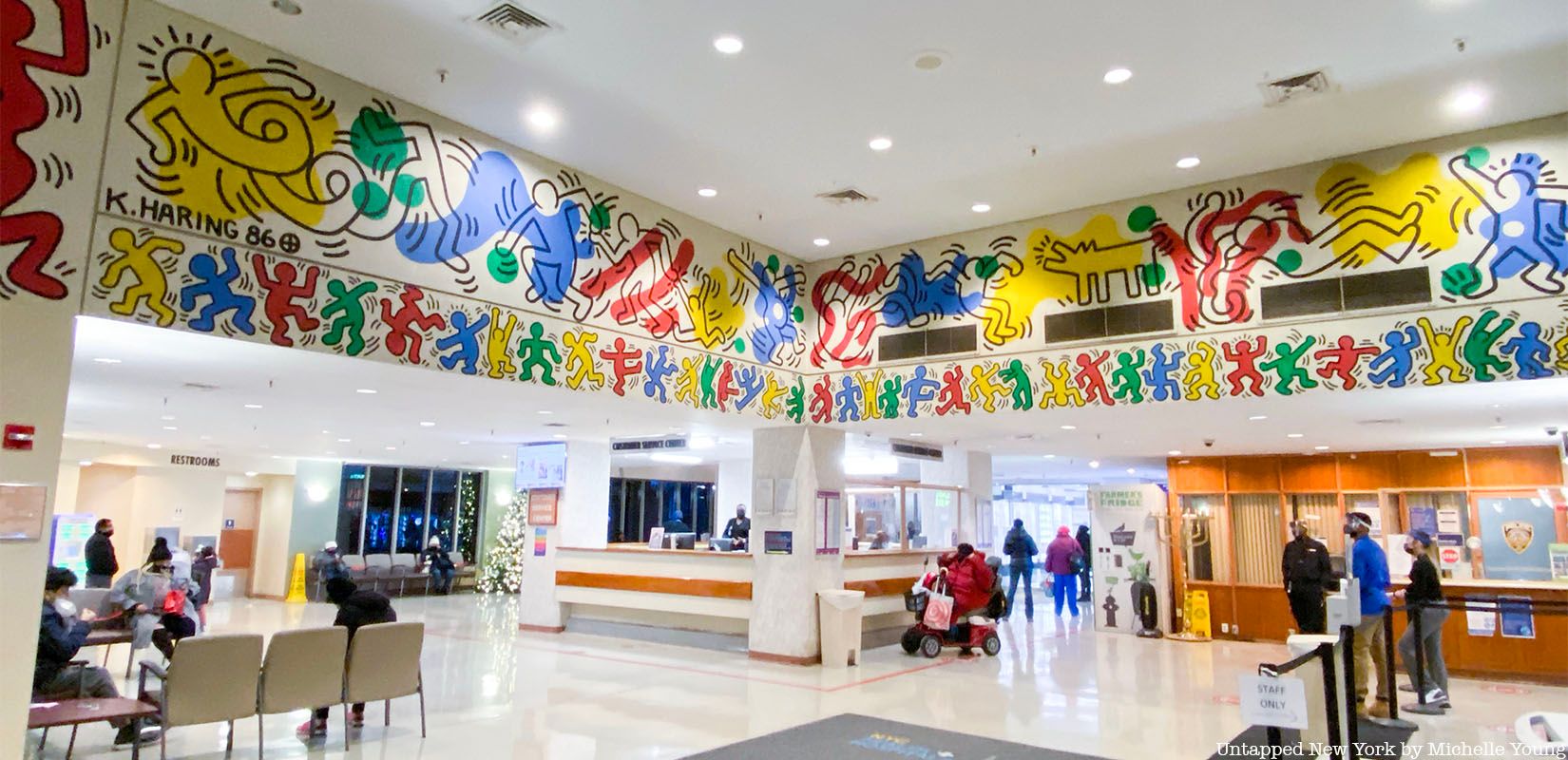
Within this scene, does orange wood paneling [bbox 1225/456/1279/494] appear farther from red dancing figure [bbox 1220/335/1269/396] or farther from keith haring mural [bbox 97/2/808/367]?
keith haring mural [bbox 97/2/808/367]

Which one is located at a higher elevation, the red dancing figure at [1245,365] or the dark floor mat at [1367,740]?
the red dancing figure at [1245,365]

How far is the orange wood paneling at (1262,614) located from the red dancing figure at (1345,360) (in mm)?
5670

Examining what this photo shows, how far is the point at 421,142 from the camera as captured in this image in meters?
6.65

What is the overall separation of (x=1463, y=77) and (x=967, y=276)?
14.2ft

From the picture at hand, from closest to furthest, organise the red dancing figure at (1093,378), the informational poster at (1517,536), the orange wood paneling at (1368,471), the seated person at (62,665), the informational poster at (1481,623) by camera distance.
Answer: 1. the seated person at (62,665)
2. the red dancing figure at (1093,378)
3. the informational poster at (1481,623)
4. the informational poster at (1517,536)
5. the orange wood paneling at (1368,471)

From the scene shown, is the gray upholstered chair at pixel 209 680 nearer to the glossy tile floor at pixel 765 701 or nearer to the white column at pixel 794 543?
the glossy tile floor at pixel 765 701

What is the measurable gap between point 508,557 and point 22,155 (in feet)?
42.6

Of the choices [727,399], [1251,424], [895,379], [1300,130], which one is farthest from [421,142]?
[1251,424]

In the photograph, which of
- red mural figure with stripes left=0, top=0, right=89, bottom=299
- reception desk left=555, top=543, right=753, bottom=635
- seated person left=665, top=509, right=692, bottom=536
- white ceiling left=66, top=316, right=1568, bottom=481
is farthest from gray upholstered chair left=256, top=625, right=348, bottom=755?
seated person left=665, top=509, right=692, bottom=536

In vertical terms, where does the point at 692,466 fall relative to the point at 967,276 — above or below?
below

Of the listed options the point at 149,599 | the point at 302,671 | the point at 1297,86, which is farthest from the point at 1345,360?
the point at 149,599

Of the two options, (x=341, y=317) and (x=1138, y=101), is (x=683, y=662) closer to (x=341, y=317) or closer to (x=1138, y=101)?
(x=341, y=317)

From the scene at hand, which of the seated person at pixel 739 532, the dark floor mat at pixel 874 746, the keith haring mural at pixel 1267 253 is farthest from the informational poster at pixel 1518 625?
the seated person at pixel 739 532

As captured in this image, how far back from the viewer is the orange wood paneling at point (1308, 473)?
11766 millimetres
